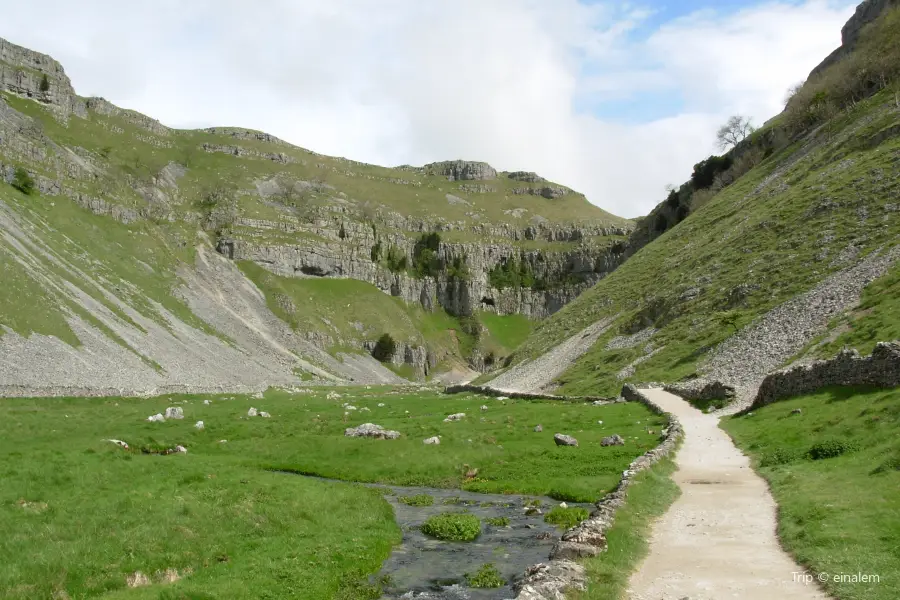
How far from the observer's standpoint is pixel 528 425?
44.5 m

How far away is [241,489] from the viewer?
2428 cm

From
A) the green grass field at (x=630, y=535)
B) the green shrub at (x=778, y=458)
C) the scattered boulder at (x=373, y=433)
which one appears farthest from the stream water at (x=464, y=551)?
the scattered boulder at (x=373, y=433)

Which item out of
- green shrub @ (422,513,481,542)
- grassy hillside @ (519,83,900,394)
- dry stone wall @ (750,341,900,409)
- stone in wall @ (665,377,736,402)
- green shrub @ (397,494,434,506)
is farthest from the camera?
grassy hillside @ (519,83,900,394)

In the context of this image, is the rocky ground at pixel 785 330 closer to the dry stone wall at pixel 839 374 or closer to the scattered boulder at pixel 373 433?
the dry stone wall at pixel 839 374

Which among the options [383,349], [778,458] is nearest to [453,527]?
[778,458]

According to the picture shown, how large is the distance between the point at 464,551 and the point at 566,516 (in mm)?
4943

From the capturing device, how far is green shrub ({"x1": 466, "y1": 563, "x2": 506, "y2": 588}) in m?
16.7

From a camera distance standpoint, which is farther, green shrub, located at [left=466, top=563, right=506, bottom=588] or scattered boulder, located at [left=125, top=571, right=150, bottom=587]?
green shrub, located at [left=466, top=563, right=506, bottom=588]

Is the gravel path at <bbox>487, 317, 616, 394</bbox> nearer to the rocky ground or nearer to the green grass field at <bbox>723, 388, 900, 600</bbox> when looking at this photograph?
the rocky ground

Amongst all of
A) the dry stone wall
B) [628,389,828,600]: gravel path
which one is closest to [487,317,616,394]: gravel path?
the dry stone wall

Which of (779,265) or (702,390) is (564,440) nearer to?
(702,390)

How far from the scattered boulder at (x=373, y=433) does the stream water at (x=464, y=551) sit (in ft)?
45.5

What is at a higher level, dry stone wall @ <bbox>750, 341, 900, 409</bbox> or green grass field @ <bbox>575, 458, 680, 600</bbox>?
dry stone wall @ <bbox>750, 341, 900, 409</bbox>

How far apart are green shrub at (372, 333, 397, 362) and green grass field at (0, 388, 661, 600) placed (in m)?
141
